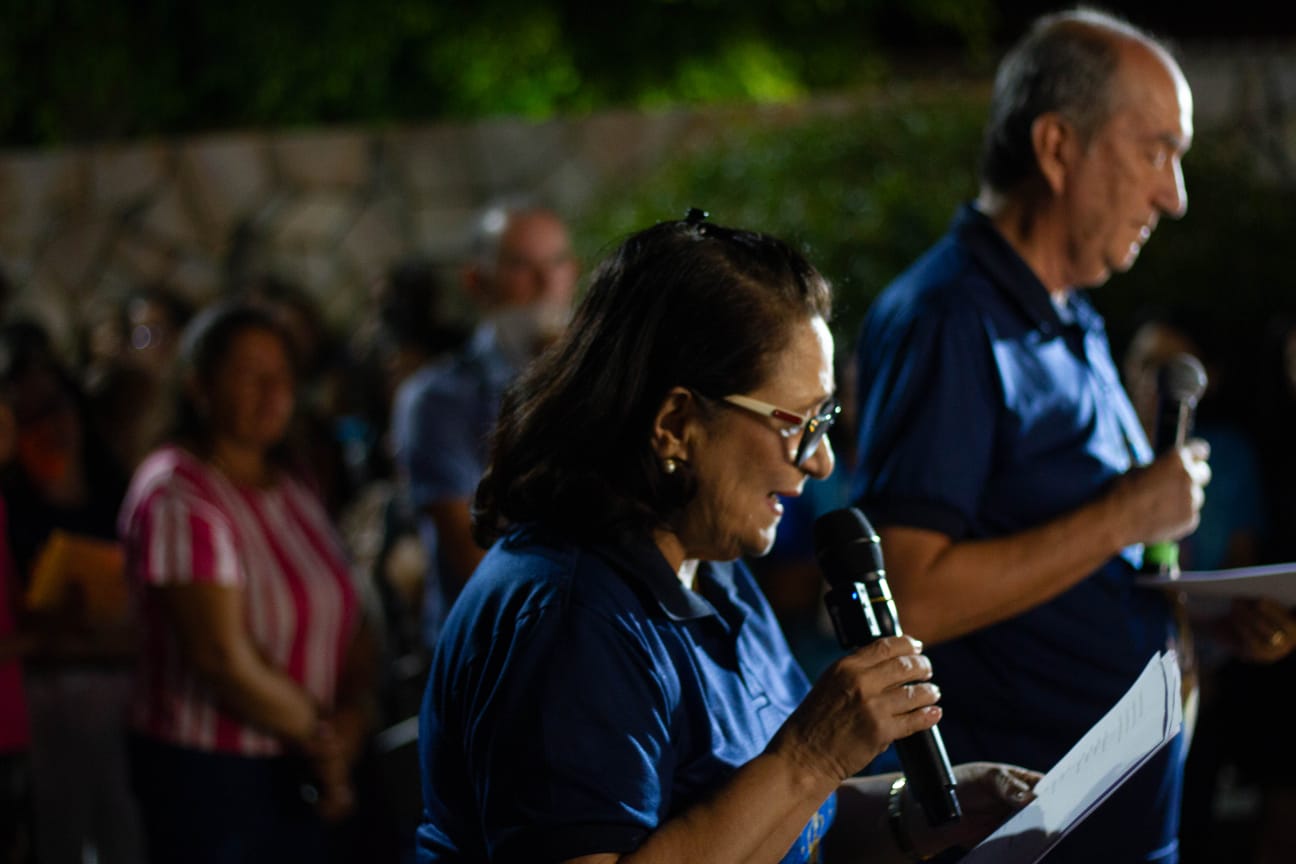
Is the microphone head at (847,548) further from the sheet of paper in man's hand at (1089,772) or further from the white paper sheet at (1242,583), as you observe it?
the white paper sheet at (1242,583)

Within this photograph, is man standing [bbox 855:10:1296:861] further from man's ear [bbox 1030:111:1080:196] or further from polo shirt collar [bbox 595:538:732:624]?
polo shirt collar [bbox 595:538:732:624]

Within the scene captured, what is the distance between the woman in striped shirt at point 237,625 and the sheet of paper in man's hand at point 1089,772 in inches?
88.3

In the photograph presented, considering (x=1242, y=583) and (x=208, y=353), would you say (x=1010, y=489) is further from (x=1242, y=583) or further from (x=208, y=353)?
(x=208, y=353)

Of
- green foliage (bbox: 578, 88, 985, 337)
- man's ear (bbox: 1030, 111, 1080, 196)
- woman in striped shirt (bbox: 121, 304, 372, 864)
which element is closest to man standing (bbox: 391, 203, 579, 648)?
woman in striped shirt (bbox: 121, 304, 372, 864)

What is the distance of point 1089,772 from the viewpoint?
1.95 metres

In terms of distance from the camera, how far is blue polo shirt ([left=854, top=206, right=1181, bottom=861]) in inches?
100

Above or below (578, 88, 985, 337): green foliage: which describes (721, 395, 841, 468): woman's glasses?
below

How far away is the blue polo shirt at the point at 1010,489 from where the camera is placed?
2541 millimetres

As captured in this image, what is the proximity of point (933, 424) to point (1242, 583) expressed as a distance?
0.56 metres

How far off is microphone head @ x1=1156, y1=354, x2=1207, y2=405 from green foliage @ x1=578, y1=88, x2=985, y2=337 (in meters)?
4.18

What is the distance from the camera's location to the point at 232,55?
43.2ft

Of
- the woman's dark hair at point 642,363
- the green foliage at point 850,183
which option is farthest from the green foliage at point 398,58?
the woman's dark hair at point 642,363

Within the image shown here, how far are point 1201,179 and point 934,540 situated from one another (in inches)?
231

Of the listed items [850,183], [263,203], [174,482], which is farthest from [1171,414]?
[263,203]
